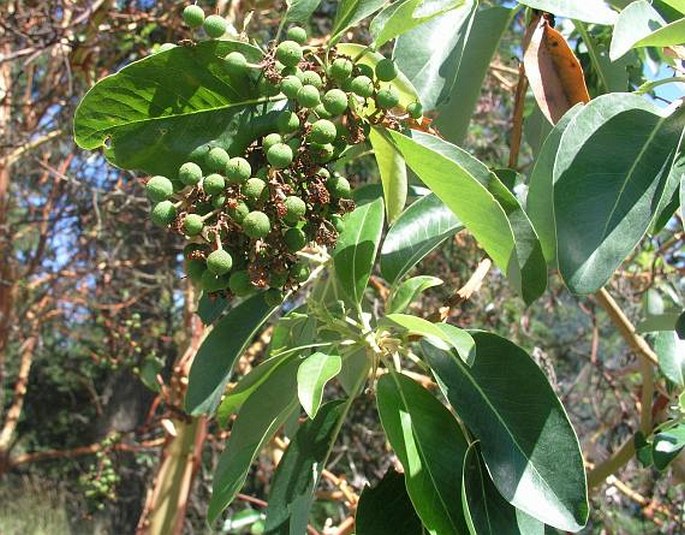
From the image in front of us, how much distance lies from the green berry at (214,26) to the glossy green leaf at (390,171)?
0.22m

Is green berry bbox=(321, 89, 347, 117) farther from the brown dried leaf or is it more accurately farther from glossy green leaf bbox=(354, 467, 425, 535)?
glossy green leaf bbox=(354, 467, 425, 535)

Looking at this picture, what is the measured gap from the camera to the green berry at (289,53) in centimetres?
90

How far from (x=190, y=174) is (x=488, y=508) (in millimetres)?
542

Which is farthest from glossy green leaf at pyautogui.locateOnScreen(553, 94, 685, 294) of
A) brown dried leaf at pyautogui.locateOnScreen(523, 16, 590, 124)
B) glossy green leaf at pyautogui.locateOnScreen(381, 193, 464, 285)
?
glossy green leaf at pyautogui.locateOnScreen(381, 193, 464, 285)

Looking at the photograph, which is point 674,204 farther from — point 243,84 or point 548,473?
point 243,84

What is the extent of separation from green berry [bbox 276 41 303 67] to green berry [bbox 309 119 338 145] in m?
0.08

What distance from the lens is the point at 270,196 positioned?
2.91 feet

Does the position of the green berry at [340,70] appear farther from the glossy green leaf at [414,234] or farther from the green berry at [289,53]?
the glossy green leaf at [414,234]

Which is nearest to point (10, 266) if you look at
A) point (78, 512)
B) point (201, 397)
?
point (78, 512)

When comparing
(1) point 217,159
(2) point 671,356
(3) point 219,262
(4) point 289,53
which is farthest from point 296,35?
(2) point 671,356

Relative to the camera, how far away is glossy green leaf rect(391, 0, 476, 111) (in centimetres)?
113

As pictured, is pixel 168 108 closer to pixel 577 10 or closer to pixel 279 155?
pixel 279 155

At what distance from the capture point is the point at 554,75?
1182 mm

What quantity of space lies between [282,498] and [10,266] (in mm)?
3413
